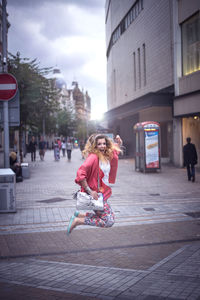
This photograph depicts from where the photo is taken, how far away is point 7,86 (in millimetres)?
8445

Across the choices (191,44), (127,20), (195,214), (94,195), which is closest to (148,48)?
(191,44)

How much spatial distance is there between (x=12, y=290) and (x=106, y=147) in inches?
85.0

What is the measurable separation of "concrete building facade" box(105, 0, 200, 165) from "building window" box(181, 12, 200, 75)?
332 mm

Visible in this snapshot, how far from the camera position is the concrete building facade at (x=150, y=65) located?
21.1 meters

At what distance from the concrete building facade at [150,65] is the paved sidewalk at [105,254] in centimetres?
1198

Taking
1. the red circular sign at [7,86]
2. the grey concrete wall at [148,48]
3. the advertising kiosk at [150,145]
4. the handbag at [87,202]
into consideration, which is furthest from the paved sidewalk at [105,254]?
the grey concrete wall at [148,48]

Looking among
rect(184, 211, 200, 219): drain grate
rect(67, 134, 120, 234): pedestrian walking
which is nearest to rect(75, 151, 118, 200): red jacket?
rect(67, 134, 120, 234): pedestrian walking

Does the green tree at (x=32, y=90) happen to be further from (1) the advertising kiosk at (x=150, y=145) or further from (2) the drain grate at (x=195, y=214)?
(2) the drain grate at (x=195, y=214)

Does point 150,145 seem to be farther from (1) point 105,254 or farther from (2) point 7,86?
(1) point 105,254

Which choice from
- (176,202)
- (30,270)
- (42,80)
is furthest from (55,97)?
(30,270)

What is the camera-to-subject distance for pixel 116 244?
5.72 m

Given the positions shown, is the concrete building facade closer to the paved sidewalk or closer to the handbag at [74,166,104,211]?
the paved sidewalk

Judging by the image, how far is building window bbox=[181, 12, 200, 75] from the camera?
18953 mm

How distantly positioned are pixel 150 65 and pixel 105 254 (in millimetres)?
22593
